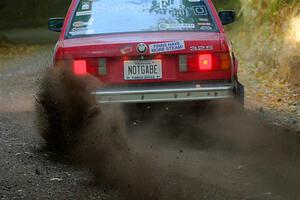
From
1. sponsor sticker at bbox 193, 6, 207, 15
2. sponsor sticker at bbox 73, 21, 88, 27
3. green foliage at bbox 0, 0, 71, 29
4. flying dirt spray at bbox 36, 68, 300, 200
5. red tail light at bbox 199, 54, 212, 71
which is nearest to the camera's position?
flying dirt spray at bbox 36, 68, 300, 200

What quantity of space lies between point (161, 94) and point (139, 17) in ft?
4.06

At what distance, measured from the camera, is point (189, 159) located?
20.5 feet

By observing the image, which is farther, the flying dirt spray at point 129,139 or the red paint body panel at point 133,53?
the red paint body panel at point 133,53

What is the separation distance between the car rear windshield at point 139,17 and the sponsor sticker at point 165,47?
1.70 ft

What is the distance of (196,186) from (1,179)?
1698 millimetres

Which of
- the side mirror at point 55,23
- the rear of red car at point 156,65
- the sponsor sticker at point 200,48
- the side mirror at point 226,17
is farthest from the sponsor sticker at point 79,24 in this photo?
the side mirror at point 226,17

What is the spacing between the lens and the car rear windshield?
292 inches

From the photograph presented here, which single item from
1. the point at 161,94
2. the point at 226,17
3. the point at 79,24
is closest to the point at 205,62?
the point at 161,94

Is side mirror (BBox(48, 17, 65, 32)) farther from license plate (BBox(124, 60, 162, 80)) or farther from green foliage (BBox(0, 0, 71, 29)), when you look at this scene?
green foliage (BBox(0, 0, 71, 29))

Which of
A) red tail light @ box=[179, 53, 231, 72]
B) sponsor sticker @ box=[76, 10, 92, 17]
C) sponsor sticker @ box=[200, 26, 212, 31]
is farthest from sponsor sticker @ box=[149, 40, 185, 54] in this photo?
sponsor sticker @ box=[76, 10, 92, 17]

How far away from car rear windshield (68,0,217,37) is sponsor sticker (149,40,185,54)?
519 mm

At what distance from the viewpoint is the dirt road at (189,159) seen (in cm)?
521

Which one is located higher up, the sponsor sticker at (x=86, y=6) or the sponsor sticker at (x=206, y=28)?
the sponsor sticker at (x=86, y=6)

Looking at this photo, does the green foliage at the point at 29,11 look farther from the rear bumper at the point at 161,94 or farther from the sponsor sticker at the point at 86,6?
the rear bumper at the point at 161,94
